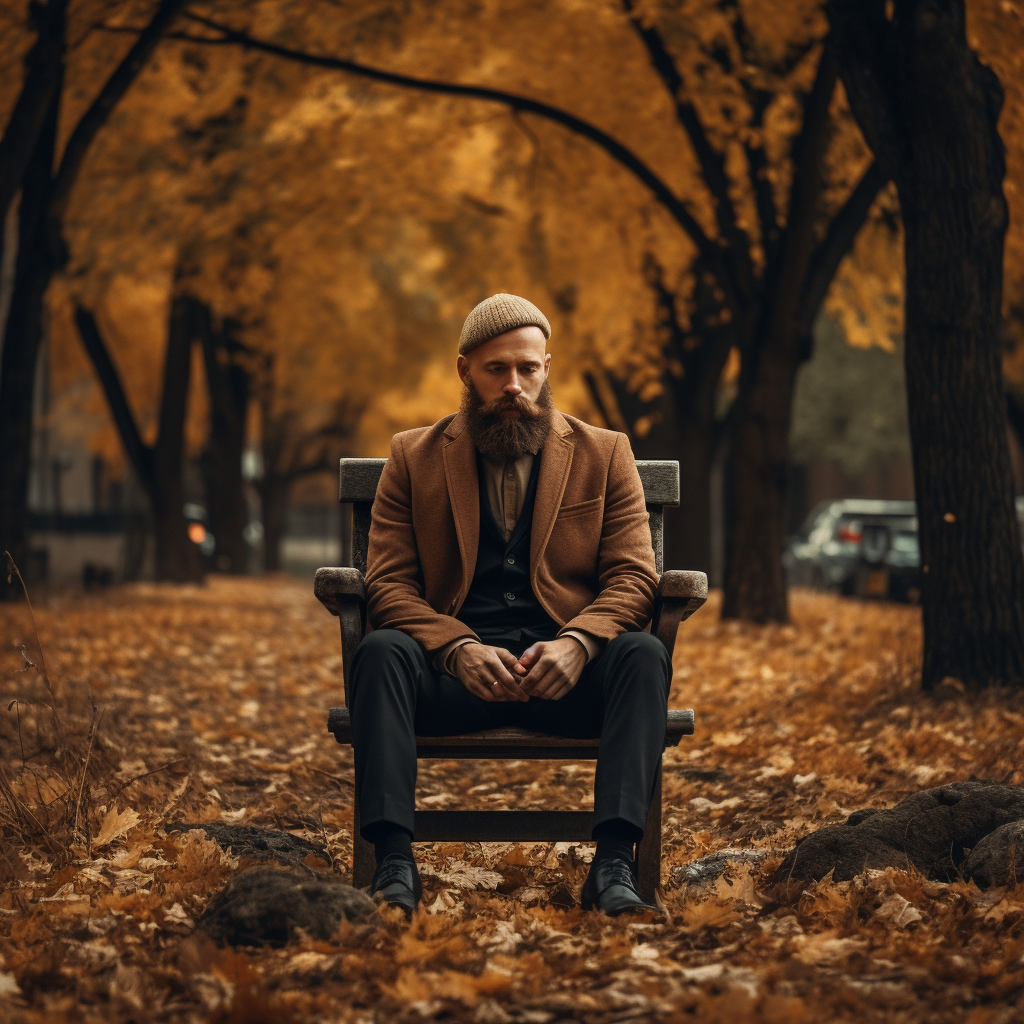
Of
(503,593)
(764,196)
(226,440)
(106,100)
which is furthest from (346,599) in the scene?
(226,440)

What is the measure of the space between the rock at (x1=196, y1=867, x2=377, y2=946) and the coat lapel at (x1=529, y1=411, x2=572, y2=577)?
112 cm

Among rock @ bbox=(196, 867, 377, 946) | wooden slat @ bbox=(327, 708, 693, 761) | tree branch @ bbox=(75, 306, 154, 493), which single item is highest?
tree branch @ bbox=(75, 306, 154, 493)

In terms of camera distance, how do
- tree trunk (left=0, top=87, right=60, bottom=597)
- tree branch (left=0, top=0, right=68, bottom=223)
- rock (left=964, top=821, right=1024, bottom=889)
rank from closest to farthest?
rock (left=964, top=821, right=1024, bottom=889) < tree branch (left=0, top=0, right=68, bottom=223) < tree trunk (left=0, top=87, right=60, bottom=597)

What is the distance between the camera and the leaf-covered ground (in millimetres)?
3057

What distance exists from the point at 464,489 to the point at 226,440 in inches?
757

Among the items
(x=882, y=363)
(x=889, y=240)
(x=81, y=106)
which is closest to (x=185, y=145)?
(x=81, y=106)

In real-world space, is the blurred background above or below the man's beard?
above

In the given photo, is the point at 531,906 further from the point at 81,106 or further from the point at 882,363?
the point at 882,363

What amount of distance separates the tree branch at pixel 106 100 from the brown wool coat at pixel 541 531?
803 cm

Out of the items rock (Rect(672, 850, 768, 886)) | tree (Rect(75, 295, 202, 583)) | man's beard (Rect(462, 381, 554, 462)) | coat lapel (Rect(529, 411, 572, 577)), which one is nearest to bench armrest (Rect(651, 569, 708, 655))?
coat lapel (Rect(529, 411, 572, 577))

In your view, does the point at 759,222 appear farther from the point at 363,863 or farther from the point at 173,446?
the point at 363,863

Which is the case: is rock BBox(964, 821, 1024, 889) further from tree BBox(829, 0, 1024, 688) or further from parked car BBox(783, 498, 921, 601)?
parked car BBox(783, 498, 921, 601)

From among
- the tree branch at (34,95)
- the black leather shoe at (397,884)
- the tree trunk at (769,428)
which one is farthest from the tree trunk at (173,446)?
the black leather shoe at (397,884)

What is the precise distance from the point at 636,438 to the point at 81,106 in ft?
26.6
